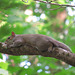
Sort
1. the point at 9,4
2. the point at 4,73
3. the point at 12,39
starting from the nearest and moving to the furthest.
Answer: the point at 4,73 < the point at 9,4 < the point at 12,39

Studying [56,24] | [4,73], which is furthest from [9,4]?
[56,24]

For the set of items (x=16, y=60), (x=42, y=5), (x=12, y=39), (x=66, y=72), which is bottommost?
(x=66, y=72)

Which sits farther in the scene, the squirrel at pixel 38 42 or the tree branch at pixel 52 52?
the squirrel at pixel 38 42

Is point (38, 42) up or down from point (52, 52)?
down

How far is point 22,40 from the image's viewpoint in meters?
4.58

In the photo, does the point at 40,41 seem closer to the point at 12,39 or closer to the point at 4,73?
the point at 12,39

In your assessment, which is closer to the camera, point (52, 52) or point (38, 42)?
point (52, 52)

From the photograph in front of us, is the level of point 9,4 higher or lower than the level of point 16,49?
higher

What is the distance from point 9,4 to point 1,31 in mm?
681

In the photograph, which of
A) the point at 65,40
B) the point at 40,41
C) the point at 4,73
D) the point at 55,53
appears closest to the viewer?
the point at 4,73

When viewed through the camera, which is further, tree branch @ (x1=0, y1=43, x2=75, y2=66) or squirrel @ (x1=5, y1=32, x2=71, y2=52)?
squirrel @ (x1=5, y1=32, x2=71, y2=52)

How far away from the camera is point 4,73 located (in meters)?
2.38

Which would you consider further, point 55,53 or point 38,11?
point 38,11

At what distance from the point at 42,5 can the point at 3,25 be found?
62.3 inches
